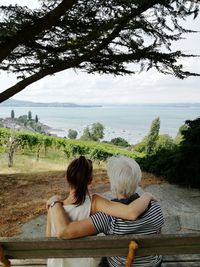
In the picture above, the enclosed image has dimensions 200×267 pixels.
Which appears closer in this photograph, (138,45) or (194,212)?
(194,212)

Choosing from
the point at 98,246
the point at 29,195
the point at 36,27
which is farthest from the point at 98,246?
the point at 29,195

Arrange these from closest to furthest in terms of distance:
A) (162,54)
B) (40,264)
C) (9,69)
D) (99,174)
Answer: (40,264) < (162,54) < (9,69) < (99,174)

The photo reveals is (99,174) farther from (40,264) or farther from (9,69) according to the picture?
(40,264)

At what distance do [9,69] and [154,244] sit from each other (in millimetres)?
5276

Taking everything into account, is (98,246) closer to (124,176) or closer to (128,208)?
(128,208)

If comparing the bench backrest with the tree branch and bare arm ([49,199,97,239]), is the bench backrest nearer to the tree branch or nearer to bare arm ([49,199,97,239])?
bare arm ([49,199,97,239])

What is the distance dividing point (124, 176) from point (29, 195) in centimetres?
457

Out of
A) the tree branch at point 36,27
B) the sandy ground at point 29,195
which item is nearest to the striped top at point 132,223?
the sandy ground at point 29,195

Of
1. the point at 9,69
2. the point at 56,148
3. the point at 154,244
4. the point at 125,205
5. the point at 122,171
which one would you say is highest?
the point at 9,69

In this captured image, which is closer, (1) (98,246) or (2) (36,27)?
(1) (98,246)

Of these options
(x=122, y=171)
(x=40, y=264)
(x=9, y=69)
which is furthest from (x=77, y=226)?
(x=9, y=69)

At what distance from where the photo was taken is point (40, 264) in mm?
2867

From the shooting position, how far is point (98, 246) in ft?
6.55

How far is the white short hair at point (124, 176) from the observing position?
211 cm
